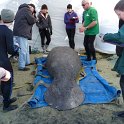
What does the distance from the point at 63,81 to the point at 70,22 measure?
3558 millimetres

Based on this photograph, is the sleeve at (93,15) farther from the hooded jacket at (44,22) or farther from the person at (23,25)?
the hooded jacket at (44,22)

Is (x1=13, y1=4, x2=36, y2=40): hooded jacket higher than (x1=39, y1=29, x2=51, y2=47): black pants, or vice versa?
(x1=13, y1=4, x2=36, y2=40): hooded jacket

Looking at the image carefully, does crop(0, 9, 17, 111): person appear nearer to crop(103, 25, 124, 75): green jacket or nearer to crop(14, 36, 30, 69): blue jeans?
crop(103, 25, 124, 75): green jacket

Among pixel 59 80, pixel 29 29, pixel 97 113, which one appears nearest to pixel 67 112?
pixel 97 113

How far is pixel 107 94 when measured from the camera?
19.3 feet

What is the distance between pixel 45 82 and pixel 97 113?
5.50ft

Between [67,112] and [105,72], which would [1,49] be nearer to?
[67,112]

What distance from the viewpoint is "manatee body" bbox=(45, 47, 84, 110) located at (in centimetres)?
554

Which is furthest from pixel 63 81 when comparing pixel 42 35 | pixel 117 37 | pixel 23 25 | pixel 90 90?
pixel 42 35

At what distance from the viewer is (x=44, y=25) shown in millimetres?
9258

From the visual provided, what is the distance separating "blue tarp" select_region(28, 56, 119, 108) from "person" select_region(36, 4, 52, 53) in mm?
2235

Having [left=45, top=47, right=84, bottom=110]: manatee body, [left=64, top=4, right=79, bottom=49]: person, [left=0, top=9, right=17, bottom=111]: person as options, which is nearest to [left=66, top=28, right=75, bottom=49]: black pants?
[left=64, top=4, right=79, bottom=49]: person

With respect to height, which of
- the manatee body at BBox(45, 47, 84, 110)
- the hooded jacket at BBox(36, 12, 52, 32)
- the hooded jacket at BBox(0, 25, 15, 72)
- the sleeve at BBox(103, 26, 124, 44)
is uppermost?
the sleeve at BBox(103, 26, 124, 44)

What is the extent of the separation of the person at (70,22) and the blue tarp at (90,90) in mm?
2164
